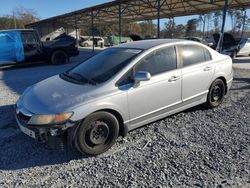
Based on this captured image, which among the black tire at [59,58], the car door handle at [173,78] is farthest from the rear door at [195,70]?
the black tire at [59,58]

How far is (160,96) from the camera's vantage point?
15.0 ft

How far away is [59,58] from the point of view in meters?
14.4

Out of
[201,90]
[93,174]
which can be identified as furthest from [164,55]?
[93,174]

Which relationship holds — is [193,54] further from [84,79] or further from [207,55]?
[84,79]

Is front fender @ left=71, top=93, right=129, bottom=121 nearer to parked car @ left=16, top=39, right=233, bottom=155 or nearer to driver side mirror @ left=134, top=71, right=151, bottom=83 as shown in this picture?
parked car @ left=16, top=39, right=233, bottom=155

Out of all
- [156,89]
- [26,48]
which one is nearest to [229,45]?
[26,48]

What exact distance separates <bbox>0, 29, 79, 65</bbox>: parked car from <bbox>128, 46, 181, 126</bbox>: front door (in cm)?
979

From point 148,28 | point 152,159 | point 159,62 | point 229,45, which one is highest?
point 148,28

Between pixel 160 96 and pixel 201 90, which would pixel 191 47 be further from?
pixel 160 96

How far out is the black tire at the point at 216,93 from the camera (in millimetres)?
5609

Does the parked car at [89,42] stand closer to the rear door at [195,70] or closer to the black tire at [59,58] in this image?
the black tire at [59,58]

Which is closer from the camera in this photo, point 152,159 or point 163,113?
point 152,159

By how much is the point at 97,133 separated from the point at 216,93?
3.11 meters

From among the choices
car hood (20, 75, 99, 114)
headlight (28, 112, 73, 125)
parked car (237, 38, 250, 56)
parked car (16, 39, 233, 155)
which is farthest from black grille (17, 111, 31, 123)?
parked car (237, 38, 250, 56)
